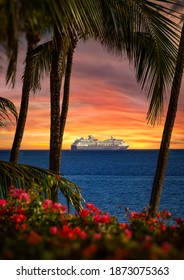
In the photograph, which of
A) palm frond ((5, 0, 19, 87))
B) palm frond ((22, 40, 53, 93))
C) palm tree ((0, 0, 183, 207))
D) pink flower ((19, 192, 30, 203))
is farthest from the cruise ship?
palm frond ((5, 0, 19, 87))

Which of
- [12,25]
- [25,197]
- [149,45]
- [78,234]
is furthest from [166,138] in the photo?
[78,234]

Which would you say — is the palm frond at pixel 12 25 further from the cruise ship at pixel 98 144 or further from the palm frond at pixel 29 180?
the cruise ship at pixel 98 144

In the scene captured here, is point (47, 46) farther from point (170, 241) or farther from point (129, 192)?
point (129, 192)

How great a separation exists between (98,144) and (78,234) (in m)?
184

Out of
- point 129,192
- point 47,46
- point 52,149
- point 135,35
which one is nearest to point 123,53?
point 135,35

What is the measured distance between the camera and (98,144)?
7402 inches

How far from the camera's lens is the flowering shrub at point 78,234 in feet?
9.50

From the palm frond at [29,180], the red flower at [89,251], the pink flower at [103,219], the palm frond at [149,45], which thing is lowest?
the pink flower at [103,219]

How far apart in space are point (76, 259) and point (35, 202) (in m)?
2.63

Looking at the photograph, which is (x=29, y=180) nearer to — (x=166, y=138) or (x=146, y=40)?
(x=146, y=40)

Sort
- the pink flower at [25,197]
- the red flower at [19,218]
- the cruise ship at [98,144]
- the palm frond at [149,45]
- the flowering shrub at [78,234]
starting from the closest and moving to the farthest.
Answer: the flowering shrub at [78,234] → the red flower at [19,218] → the pink flower at [25,197] → the palm frond at [149,45] → the cruise ship at [98,144]

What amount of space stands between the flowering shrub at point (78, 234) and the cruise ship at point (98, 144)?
181m

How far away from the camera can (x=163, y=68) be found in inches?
291

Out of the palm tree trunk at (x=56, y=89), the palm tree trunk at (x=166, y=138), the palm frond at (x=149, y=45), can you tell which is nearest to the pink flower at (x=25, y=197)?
the palm frond at (x=149, y=45)
